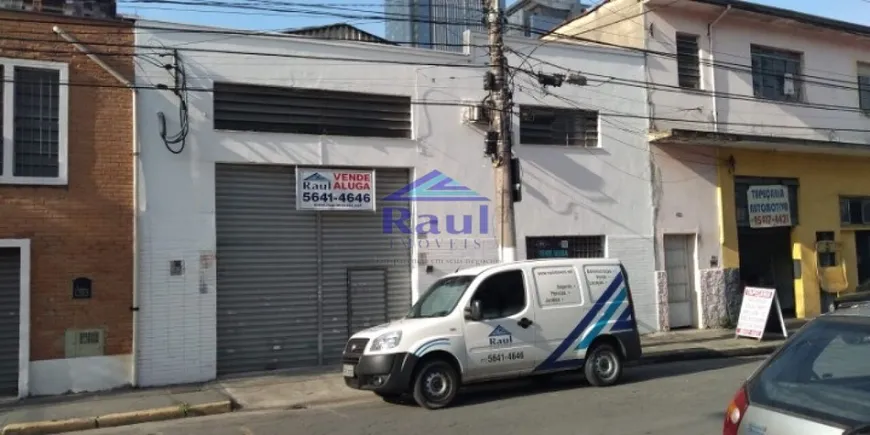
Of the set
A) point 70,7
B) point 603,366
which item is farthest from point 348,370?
point 70,7

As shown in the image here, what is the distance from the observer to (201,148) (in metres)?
13.7

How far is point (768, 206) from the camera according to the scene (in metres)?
20.0

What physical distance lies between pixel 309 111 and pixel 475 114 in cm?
342

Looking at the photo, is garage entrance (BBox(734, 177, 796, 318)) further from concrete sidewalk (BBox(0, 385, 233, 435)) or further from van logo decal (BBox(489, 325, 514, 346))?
concrete sidewalk (BBox(0, 385, 233, 435))

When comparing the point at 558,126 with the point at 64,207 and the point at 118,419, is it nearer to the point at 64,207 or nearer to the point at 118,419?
the point at 64,207

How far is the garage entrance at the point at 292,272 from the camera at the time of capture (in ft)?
45.9

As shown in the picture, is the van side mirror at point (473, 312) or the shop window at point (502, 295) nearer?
the van side mirror at point (473, 312)

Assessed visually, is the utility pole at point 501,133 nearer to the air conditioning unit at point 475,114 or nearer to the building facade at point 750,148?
the air conditioning unit at point 475,114

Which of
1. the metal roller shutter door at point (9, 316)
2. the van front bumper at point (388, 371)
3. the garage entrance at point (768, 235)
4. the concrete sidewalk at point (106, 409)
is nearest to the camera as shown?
the van front bumper at point (388, 371)

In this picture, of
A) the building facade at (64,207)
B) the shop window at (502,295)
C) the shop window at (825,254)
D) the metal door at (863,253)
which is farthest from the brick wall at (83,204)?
the metal door at (863,253)

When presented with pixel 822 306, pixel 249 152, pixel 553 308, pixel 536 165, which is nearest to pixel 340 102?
pixel 249 152

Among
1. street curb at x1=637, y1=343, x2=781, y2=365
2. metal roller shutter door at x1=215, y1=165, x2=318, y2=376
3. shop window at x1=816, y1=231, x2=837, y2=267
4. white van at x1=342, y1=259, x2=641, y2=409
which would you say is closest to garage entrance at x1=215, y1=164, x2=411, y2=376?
metal roller shutter door at x1=215, y1=165, x2=318, y2=376

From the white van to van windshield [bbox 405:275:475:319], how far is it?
0.02 meters

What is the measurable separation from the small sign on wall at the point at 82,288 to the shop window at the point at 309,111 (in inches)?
139
